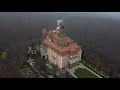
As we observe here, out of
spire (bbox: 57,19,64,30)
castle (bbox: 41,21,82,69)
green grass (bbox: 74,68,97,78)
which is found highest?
spire (bbox: 57,19,64,30)

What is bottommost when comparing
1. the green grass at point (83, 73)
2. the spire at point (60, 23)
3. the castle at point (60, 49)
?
the green grass at point (83, 73)

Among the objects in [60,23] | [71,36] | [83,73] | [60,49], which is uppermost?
[60,23]

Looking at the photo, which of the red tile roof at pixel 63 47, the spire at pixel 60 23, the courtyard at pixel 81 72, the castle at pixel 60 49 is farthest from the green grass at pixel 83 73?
the spire at pixel 60 23

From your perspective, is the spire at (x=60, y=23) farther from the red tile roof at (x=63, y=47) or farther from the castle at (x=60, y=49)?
the red tile roof at (x=63, y=47)

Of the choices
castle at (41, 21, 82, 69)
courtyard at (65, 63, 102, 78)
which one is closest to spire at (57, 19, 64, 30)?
castle at (41, 21, 82, 69)

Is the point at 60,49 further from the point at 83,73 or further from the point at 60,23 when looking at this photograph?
the point at 83,73

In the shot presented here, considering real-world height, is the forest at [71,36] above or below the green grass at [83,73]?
above

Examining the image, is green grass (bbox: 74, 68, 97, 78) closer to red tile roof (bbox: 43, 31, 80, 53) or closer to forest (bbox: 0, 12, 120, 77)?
forest (bbox: 0, 12, 120, 77)

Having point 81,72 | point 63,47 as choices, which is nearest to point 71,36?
point 63,47
